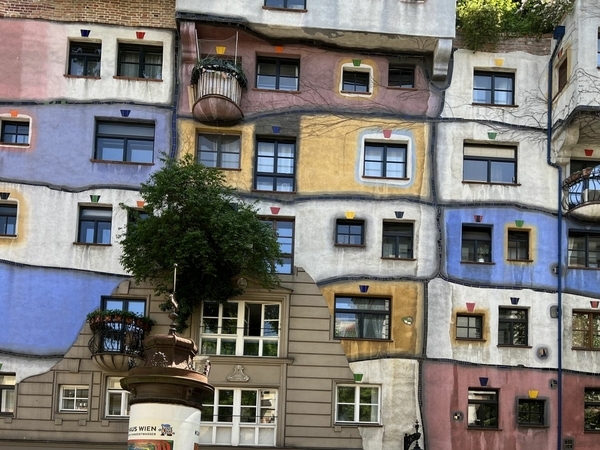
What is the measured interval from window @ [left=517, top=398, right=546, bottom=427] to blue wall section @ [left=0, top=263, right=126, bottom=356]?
11237 mm

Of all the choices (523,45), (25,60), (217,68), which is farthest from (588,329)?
(25,60)

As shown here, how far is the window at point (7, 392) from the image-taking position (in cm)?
2238

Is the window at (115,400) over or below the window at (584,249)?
below

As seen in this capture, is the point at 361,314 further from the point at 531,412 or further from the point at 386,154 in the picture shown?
the point at 531,412

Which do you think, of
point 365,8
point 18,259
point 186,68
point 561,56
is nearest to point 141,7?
point 186,68

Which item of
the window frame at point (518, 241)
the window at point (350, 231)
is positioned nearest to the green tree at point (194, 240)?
the window at point (350, 231)

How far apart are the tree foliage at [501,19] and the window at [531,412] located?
10225 millimetres

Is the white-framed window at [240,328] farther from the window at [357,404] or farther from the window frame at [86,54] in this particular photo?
the window frame at [86,54]

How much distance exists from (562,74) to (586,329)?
7.30m

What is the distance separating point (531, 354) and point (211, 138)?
419 inches

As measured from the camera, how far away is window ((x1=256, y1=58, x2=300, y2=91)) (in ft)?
82.2

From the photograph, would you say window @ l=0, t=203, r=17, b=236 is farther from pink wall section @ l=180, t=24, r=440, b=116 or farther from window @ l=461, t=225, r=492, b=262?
window @ l=461, t=225, r=492, b=262

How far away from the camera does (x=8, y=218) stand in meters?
23.5

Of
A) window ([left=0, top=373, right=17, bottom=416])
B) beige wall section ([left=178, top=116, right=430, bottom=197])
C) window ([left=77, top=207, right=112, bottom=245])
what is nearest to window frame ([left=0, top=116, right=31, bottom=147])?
window ([left=77, top=207, right=112, bottom=245])
